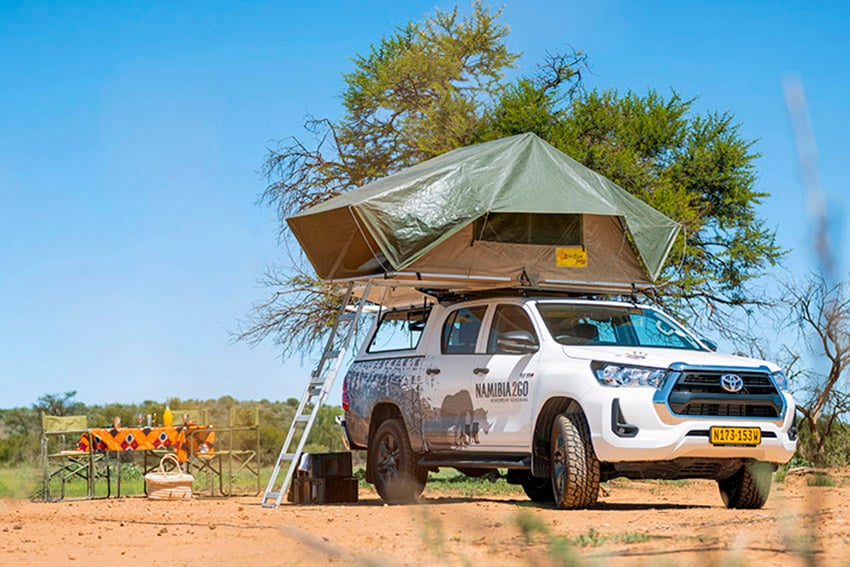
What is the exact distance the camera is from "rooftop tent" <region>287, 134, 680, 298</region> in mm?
11844

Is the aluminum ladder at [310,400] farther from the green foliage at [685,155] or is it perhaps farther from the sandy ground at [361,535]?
the green foliage at [685,155]

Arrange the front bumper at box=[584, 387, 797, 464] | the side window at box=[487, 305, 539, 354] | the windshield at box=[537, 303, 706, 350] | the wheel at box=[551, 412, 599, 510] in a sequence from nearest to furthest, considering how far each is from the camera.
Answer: the front bumper at box=[584, 387, 797, 464] → the wheel at box=[551, 412, 599, 510] → the windshield at box=[537, 303, 706, 350] → the side window at box=[487, 305, 539, 354]

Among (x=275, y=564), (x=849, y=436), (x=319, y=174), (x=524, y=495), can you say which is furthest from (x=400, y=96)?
(x=275, y=564)

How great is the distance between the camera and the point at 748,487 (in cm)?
1052

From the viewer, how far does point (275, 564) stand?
6570 millimetres

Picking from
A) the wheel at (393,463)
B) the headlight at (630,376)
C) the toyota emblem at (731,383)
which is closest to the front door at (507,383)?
the headlight at (630,376)

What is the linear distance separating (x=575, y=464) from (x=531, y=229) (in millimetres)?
3540

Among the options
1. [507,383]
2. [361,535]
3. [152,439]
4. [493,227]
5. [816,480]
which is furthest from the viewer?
[152,439]

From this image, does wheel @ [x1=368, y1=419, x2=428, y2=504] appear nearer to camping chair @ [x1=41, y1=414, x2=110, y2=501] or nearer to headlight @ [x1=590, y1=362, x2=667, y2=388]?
headlight @ [x1=590, y1=362, x2=667, y2=388]

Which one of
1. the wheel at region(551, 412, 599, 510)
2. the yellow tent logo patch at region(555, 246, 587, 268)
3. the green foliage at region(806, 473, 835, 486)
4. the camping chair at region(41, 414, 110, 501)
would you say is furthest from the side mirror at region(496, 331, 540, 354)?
the green foliage at region(806, 473, 835, 486)

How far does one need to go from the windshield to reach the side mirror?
201 millimetres

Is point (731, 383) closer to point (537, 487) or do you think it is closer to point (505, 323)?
point (505, 323)

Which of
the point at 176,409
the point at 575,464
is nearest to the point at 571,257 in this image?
the point at 575,464

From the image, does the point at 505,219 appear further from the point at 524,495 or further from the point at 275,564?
the point at 275,564
